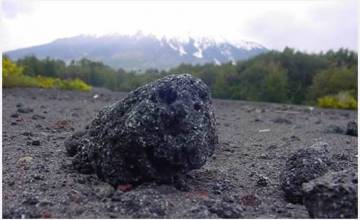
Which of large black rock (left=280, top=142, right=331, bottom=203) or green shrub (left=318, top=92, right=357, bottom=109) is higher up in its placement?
large black rock (left=280, top=142, right=331, bottom=203)


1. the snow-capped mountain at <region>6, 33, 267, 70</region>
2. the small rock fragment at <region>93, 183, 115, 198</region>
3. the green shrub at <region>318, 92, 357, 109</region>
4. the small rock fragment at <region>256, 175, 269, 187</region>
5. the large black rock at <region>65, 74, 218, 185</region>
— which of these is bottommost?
the green shrub at <region>318, 92, 357, 109</region>

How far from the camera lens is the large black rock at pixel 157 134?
5.42 metres

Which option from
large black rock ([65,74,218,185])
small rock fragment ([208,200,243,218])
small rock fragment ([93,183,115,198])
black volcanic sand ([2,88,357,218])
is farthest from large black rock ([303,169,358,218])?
small rock fragment ([93,183,115,198])

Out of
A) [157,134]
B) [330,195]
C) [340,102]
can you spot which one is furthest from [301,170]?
[340,102]

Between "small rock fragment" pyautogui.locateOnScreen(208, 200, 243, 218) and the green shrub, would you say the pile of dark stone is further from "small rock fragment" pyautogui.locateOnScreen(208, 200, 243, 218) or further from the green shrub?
the green shrub

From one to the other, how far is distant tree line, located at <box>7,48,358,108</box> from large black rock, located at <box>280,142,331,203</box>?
Answer: 2049cm

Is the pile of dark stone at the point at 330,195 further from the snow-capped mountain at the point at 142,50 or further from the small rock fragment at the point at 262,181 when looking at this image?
the snow-capped mountain at the point at 142,50

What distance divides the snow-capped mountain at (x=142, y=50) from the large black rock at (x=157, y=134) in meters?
131

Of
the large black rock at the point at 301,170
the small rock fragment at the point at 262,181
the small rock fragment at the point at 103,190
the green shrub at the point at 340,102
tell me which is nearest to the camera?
the small rock fragment at the point at 103,190

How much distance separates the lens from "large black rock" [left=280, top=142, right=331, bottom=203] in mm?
5691

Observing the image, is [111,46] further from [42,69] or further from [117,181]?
[117,181]

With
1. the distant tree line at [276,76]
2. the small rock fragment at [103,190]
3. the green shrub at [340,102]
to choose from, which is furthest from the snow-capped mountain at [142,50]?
the small rock fragment at [103,190]

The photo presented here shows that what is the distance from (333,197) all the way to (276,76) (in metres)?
28.5

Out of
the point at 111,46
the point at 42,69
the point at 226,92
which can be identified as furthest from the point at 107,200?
the point at 111,46
